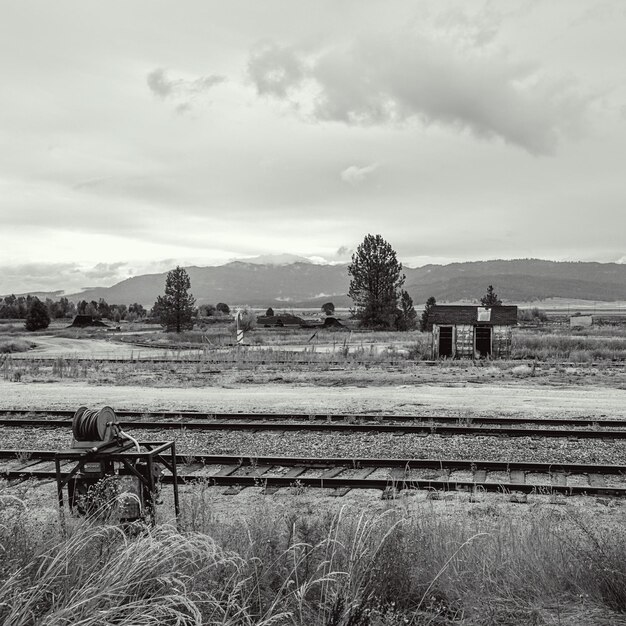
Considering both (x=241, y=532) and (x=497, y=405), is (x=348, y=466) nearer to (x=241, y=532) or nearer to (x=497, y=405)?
(x=241, y=532)

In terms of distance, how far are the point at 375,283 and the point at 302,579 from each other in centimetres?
5973

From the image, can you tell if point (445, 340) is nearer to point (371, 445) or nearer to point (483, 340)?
point (483, 340)

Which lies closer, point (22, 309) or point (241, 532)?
point (241, 532)

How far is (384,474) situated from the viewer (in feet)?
33.6

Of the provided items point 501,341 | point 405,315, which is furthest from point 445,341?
point 405,315

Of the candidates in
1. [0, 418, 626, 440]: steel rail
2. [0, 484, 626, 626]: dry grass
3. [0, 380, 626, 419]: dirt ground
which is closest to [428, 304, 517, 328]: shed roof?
[0, 380, 626, 419]: dirt ground

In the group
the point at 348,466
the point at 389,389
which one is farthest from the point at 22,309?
the point at 348,466

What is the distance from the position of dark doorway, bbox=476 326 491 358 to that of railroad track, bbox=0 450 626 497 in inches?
974

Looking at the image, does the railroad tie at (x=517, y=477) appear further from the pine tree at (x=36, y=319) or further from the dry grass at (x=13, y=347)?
the pine tree at (x=36, y=319)

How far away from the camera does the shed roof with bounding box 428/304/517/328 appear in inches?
1348

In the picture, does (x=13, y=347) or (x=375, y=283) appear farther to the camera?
(x=375, y=283)

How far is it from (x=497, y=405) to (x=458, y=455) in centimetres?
670

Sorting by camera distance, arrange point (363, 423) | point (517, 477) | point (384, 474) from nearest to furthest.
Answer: point (517, 477) < point (384, 474) < point (363, 423)

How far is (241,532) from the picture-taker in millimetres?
6461
